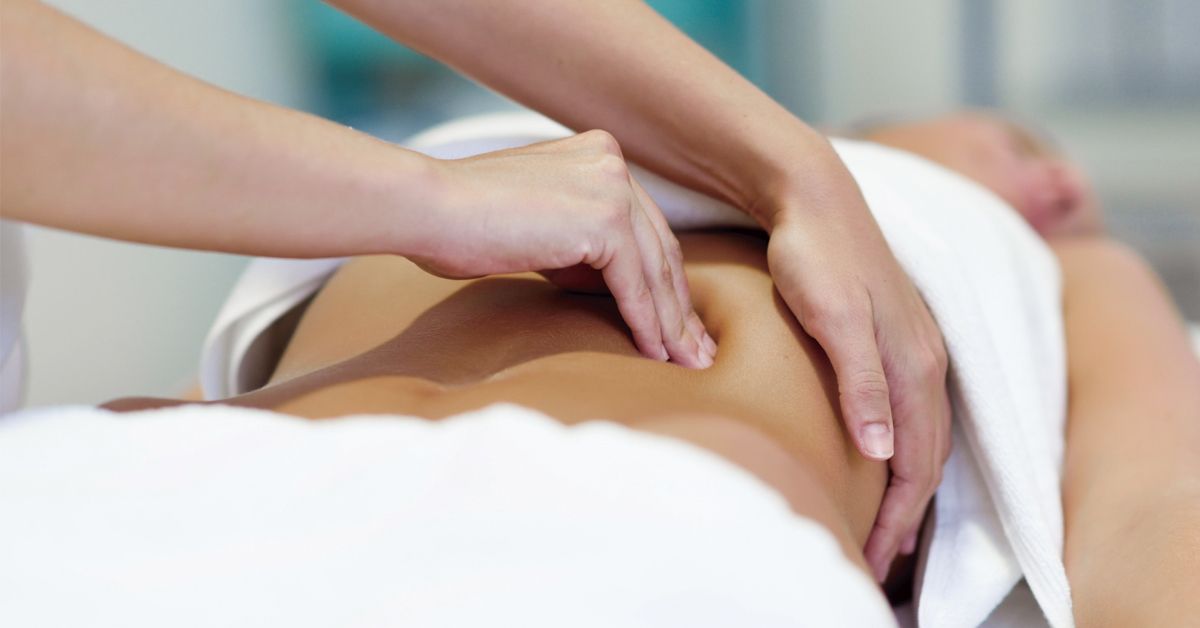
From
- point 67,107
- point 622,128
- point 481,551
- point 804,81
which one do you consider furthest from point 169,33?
point 481,551

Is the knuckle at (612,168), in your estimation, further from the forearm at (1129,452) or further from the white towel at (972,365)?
the forearm at (1129,452)

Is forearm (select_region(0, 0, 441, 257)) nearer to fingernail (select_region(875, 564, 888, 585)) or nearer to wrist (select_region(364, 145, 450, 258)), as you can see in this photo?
wrist (select_region(364, 145, 450, 258))

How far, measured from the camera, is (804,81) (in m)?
2.79

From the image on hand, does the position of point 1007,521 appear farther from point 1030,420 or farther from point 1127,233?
point 1127,233

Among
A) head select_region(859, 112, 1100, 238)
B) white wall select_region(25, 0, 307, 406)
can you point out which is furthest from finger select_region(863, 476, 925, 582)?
white wall select_region(25, 0, 307, 406)

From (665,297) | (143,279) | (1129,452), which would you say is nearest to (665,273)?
(665,297)

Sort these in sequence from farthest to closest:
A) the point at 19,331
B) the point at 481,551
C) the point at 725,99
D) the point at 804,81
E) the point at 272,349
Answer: the point at 804,81 < the point at 272,349 < the point at 725,99 < the point at 19,331 < the point at 481,551

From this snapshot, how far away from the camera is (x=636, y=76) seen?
2.79ft

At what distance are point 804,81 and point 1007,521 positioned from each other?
2.08 m

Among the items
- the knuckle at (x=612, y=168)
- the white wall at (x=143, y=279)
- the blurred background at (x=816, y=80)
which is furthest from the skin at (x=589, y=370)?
the blurred background at (x=816, y=80)

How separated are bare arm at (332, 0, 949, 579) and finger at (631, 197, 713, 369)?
9cm

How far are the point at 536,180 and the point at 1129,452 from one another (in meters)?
0.56

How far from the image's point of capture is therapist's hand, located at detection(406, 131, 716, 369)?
0.65m

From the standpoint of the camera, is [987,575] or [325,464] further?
[987,575]
